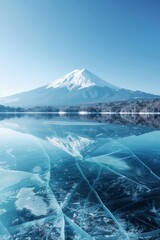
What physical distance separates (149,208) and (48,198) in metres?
3.18

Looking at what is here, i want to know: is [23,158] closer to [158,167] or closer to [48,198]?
[48,198]

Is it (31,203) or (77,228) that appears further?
(31,203)

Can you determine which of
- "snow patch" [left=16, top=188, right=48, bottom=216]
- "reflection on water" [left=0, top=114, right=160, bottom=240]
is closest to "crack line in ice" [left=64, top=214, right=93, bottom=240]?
"reflection on water" [left=0, top=114, right=160, bottom=240]

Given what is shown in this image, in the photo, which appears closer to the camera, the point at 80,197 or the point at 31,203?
the point at 31,203

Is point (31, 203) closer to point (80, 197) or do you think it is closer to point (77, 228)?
point (80, 197)

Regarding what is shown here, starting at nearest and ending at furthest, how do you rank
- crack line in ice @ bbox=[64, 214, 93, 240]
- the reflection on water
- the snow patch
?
crack line in ice @ bbox=[64, 214, 93, 240]
the reflection on water
the snow patch

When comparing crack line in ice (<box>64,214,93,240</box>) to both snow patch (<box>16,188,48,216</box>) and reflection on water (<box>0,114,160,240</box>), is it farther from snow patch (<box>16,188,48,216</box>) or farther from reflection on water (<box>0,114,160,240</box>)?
snow patch (<box>16,188,48,216</box>)

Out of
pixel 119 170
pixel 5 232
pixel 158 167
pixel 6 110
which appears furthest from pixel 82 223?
pixel 6 110

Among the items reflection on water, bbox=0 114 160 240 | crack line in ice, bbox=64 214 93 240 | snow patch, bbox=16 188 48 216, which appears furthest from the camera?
snow patch, bbox=16 188 48 216

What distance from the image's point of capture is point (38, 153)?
15.3 metres

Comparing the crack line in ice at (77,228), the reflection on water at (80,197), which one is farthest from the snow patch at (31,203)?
the crack line in ice at (77,228)

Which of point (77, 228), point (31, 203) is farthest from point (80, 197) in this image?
point (77, 228)

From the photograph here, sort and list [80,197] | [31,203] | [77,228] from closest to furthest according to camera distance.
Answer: [77,228] < [31,203] < [80,197]

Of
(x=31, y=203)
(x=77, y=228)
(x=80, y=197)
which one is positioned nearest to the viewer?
(x=77, y=228)
